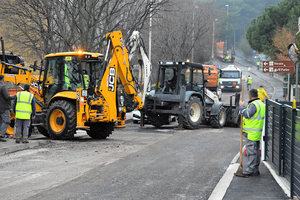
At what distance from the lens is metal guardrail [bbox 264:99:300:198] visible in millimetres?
6270

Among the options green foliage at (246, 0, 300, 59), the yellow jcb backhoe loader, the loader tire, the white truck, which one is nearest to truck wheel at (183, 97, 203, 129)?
the yellow jcb backhoe loader

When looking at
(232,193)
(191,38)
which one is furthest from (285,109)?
(191,38)

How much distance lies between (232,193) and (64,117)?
7.58 metres

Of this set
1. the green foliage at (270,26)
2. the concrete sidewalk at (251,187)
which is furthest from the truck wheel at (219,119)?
the green foliage at (270,26)

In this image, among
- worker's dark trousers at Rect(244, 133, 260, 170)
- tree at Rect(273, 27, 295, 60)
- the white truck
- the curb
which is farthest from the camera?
the white truck

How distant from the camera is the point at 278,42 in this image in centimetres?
4353

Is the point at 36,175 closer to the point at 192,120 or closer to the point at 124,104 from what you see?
the point at 124,104

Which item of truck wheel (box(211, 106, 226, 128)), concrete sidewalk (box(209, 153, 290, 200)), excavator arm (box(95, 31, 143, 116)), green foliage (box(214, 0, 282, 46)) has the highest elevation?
green foliage (box(214, 0, 282, 46))

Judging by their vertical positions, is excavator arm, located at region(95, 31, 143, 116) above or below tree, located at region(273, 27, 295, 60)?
below

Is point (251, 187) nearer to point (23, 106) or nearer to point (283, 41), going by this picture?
point (23, 106)

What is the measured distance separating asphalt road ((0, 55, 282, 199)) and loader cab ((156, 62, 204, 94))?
4361mm

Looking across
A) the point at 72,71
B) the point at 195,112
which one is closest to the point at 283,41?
the point at 195,112

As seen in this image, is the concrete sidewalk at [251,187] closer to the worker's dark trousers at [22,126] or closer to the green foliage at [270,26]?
the worker's dark trousers at [22,126]

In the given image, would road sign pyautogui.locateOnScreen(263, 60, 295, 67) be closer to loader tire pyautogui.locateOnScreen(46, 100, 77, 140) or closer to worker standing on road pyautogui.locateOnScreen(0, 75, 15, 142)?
loader tire pyautogui.locateOnScreen(46, 100, 77, 140)
